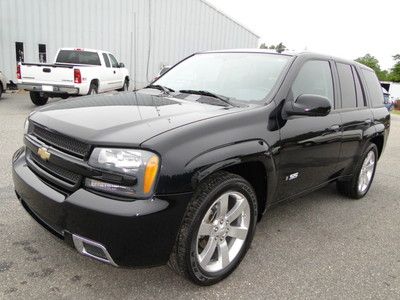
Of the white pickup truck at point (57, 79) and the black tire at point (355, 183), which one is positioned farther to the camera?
the white pickup truck at point (57, 79)

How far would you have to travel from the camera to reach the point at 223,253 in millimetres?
2812

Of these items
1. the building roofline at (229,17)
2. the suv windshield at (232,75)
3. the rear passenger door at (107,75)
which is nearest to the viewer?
the suv windshield at (232,75)

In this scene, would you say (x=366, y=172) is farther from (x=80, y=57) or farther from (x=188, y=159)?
(x=80, y=57)

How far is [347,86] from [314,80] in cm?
77

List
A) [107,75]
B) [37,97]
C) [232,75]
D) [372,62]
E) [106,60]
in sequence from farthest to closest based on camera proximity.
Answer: [372,62] → [106,60] → [107,75] → [37,97] → [232,75]

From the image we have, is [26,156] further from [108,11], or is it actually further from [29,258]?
[108,11]

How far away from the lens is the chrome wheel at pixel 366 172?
15.9 feet

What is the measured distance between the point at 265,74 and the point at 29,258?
2451 mm

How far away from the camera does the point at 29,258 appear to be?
9.54 feet

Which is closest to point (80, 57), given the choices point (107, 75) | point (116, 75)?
point (107, 75)

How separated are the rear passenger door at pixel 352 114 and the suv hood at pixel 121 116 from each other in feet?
5.42

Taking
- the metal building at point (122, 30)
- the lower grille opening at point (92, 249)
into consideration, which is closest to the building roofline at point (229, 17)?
the metal building at point (122, 30)

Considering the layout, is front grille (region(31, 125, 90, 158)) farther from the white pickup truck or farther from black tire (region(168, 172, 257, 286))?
the white pickup truck

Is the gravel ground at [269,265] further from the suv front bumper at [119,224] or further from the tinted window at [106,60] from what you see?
the tinted window at [106,60]
